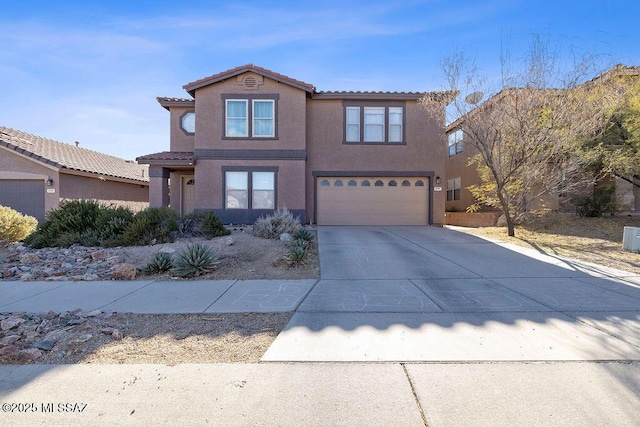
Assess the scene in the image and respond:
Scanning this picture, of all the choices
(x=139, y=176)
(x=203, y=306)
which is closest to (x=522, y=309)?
(x=203, y=306)

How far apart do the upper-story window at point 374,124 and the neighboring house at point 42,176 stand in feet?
45.2

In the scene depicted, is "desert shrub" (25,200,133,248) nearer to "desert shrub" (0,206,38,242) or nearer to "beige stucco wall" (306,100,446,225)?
"desert shrub" (0,206,38,242)

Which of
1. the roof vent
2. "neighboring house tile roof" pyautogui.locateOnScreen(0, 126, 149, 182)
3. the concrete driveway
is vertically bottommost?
the concrete driveway

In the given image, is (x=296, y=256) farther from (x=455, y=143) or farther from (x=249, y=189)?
(x=455, y=143)

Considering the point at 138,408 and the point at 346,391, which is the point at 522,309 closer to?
the point at 346,391

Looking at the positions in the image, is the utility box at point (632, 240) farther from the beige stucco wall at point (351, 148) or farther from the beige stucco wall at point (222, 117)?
the beige stucco wall at point (222, 117)

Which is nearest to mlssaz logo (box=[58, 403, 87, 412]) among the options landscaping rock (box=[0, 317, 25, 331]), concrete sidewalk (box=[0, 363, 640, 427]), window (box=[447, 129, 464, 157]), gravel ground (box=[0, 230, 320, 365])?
concrete sidewalk (box=[0, 363, 640, 427])

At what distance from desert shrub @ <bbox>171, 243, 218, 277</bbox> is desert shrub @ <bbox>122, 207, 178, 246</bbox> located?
11.0ft

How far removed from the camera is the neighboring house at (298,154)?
52.5 ft

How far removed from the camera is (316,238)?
12.4m

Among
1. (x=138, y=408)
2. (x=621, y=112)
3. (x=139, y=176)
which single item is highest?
(x=621, y=112)

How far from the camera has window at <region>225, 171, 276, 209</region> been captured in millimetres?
16141

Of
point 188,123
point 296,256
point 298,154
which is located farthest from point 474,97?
point 188,123

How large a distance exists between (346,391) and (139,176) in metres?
24.1
